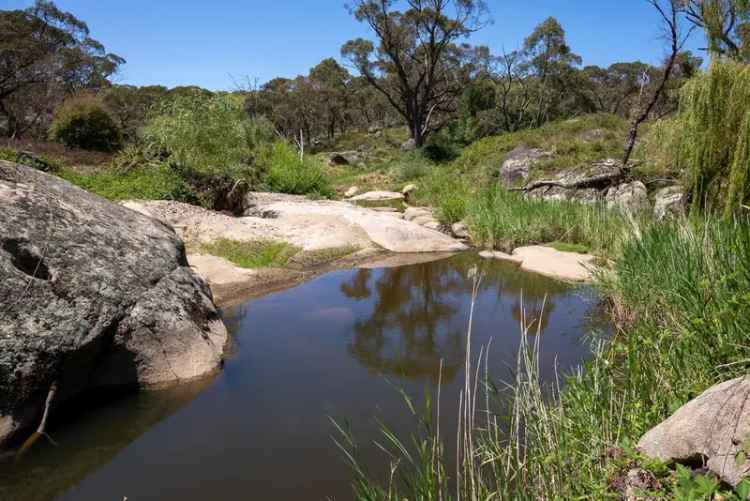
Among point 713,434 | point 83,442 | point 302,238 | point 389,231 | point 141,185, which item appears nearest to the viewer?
point 713,434

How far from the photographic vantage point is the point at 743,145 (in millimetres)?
7281

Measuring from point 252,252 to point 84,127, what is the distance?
11.0 m

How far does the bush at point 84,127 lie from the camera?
16984mm

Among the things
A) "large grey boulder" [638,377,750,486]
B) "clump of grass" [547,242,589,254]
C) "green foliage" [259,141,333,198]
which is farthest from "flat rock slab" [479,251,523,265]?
"green foliage" [259,141,333,198]

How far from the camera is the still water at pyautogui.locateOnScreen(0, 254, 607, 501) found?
10.8 ft

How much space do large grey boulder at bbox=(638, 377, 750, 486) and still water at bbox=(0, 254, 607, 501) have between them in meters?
1.31

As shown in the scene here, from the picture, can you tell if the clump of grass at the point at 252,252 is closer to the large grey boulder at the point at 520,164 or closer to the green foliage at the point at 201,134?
the green foliage at the point at 201,134

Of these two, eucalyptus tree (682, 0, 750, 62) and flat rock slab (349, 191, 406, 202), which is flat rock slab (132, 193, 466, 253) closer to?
eucalyptus tree (682, 0, 750, 62)

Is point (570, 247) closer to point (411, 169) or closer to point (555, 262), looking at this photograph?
point (555, 262)

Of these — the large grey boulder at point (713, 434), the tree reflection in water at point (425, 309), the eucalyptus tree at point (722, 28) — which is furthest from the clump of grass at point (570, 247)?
the large grey boulder at point (713, 434)

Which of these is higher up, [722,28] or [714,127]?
[722,28]

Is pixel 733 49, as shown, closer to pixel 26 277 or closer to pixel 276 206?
pixel 276 206

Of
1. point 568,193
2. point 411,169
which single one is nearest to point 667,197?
point 568,193

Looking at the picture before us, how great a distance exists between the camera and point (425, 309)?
23.3ft
